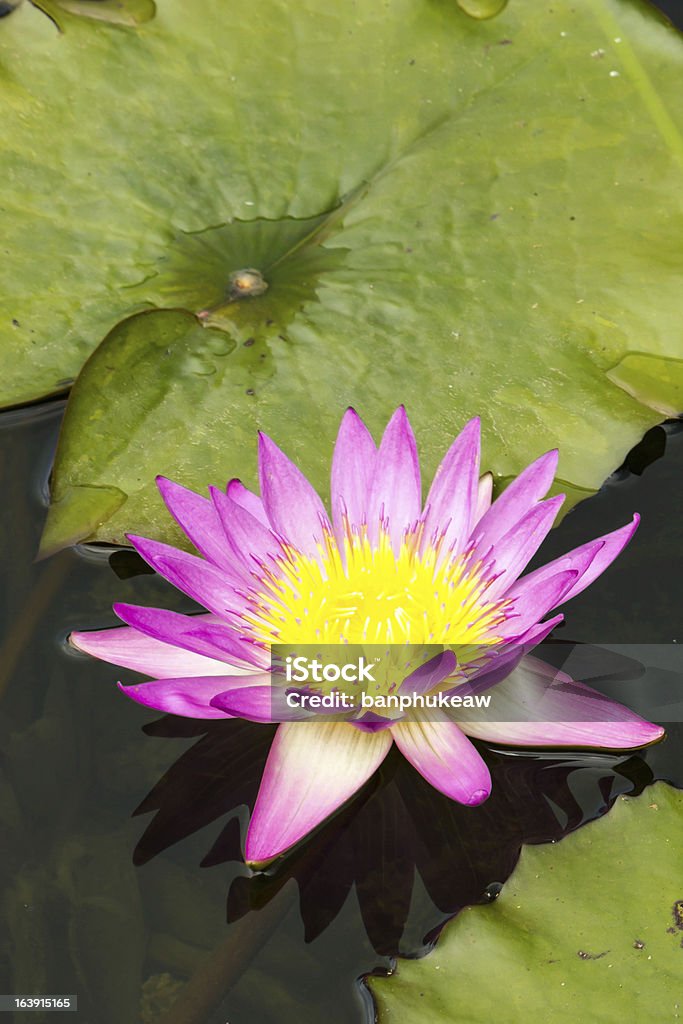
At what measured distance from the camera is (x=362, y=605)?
82.7 inches

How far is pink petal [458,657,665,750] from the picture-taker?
2059mm

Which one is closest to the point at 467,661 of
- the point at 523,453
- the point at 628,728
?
the point at 628,728

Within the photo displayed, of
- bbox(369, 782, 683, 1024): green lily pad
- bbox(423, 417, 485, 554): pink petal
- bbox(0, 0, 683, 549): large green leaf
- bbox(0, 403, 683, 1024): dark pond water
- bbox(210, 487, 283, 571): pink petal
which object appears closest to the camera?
bbox(369, 782, 683, 1024): green lily pad

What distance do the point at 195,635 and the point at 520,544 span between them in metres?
0.70

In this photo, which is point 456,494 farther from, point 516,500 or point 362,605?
point 362,605

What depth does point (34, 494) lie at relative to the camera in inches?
105

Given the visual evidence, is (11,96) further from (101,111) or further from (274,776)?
(274,776)

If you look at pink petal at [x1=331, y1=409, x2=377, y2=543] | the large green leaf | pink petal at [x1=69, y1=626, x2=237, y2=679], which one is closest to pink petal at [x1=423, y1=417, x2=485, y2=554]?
pink petal at [x1=331, y1=409, x2=377, y2=543]

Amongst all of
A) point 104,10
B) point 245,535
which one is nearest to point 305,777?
point 245,535

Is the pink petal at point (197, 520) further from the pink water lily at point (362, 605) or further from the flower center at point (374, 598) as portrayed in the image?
the flower center at point (374, 598)

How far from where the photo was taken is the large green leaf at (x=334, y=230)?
2.51 metres

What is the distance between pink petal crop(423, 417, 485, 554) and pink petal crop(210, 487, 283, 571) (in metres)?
0.34

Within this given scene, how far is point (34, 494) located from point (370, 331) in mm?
971

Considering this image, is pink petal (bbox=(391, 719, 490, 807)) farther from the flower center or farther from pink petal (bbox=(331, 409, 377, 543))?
pink petal (bbox=(331, 409, 377, 543))
